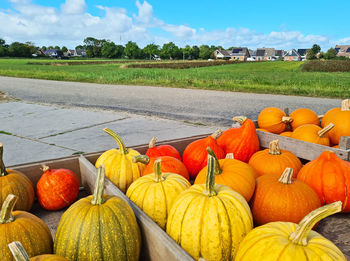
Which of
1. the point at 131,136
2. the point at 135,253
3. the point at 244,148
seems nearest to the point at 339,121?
the point at 244,148

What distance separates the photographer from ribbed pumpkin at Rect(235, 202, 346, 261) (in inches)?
43.5

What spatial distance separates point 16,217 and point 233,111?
24.8 ft

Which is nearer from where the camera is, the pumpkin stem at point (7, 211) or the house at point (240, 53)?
the pumpkin stem at point (7, 211)

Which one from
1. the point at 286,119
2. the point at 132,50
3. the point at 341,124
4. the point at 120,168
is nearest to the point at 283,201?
the point at 120,168

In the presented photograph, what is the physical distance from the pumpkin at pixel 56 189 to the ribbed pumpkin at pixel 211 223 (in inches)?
47.7

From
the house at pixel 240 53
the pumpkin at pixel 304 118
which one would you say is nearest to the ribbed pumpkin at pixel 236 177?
the pumpkin at pixel 304 118

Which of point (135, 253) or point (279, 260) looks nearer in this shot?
point (279, 260)

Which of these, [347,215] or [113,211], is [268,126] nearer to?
[347,215]

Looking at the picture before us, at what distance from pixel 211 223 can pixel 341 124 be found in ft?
7.30

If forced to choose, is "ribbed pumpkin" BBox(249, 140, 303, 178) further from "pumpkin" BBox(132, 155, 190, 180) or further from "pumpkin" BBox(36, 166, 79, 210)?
"pumpkin" BBox(36, 166, 79, 210)

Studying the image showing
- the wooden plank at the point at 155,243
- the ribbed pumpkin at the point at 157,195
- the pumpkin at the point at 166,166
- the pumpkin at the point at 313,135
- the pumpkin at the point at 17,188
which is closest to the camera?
the wooden plank at the point at 155,243

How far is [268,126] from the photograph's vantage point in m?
3.44

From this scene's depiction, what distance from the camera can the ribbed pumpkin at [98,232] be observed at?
1.37 metres

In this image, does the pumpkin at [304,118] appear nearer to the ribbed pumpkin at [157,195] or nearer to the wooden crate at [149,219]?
the wooden crate at [149,219]
